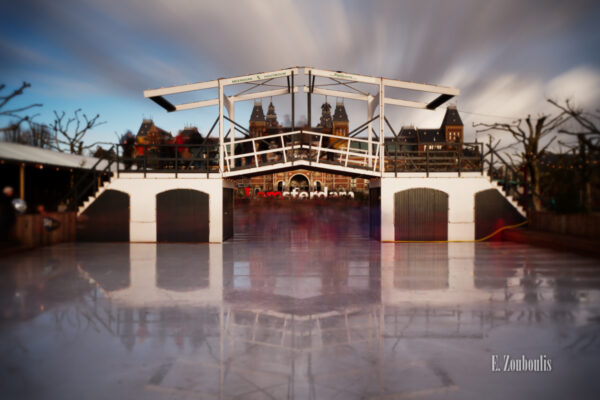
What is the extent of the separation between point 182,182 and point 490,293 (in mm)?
12492

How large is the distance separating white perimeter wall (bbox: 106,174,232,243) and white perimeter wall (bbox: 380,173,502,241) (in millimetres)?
7170

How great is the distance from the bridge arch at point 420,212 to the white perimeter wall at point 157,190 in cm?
775

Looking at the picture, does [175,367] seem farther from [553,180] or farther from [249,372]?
[553,180]

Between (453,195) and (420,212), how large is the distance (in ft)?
5.26

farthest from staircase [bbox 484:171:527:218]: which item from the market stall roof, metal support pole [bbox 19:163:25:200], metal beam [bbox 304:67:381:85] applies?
metal support pole [bbox 19:163:25:200]

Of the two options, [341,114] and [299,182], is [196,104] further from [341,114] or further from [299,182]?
[341,114]

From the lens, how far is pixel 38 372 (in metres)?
3.96

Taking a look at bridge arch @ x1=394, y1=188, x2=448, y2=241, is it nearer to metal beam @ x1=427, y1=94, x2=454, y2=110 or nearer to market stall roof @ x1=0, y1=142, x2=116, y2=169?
metal beam @ x1=427, y1=94, x2=454, y2=110

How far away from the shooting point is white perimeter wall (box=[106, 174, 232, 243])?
15516 mm

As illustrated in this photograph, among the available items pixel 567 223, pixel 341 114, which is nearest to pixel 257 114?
pixel 341 114

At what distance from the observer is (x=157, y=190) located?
51.0ft

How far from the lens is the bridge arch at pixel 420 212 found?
51.0 feet

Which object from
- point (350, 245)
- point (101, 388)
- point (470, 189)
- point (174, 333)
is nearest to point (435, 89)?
point (470, 189)

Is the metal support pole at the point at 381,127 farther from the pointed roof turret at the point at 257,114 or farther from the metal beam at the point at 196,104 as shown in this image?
→ the pointed roof turret at the point at 257,114
